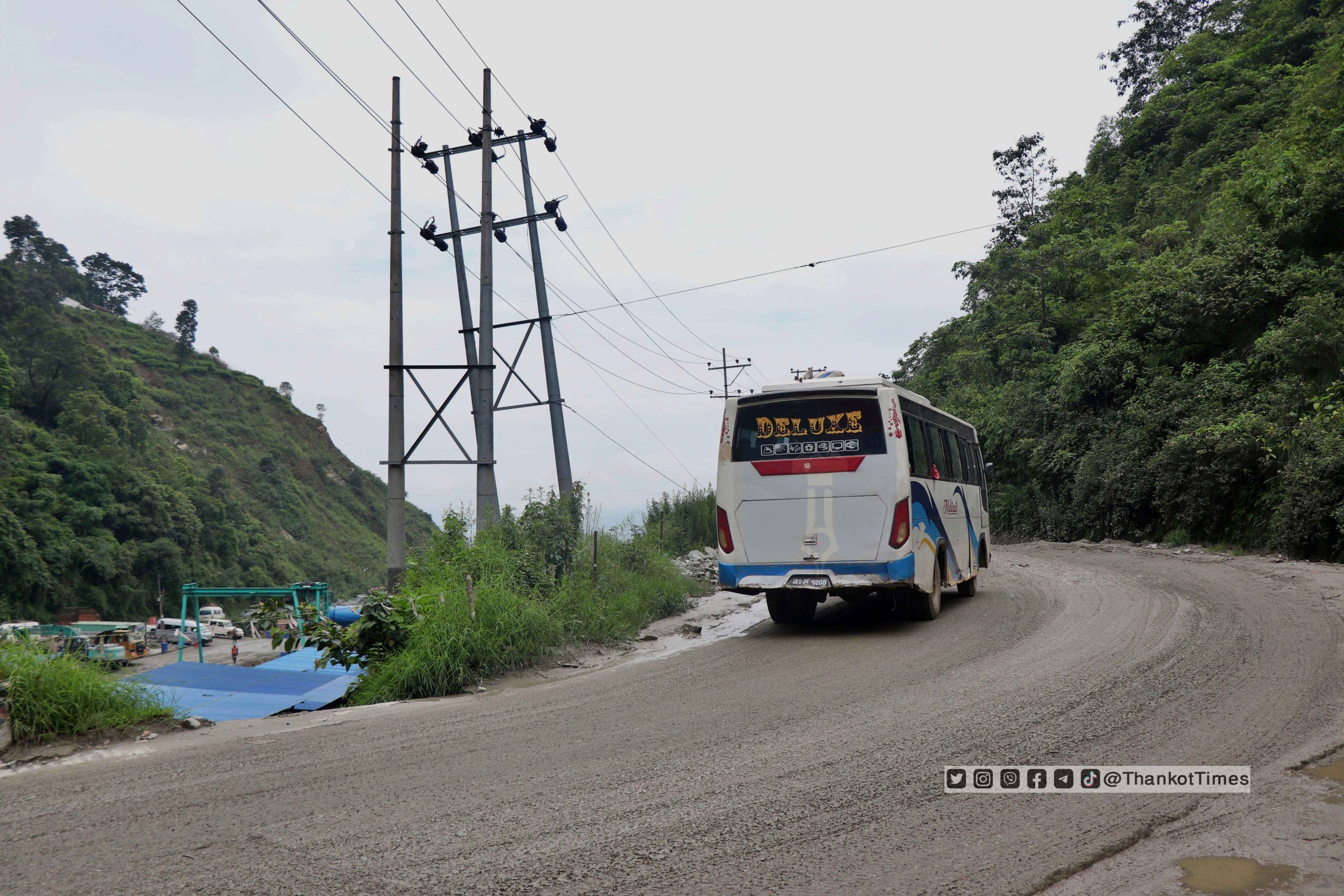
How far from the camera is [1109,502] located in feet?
83.5

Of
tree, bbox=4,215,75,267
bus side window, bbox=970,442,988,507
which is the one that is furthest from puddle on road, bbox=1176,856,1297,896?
tree, bbox=4,215,75,267

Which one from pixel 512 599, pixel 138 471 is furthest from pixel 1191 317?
pixel 138 471

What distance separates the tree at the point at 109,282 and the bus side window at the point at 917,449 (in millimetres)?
141789

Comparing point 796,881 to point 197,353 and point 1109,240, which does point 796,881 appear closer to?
point 1109,240

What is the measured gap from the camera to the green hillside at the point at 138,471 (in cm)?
6475

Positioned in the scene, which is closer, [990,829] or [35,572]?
[990,829]

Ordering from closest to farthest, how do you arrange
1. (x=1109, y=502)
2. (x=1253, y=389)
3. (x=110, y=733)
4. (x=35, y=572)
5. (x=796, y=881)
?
(x=796, y=881) → (x=110, y=733) → (x=1253, y=389) → (x=1109, y=502) → (x=35, y=572)

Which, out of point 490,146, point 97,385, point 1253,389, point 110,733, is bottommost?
point 110,733

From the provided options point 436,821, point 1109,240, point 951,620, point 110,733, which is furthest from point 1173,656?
point 1109,240

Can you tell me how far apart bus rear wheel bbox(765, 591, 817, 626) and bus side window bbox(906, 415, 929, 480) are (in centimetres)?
238

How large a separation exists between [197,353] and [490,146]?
12428 centimetres

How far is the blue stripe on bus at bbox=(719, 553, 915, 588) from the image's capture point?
10.5 meters

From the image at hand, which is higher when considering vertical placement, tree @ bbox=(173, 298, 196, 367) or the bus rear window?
tree @ bbox=(173, 298, 196, 367)

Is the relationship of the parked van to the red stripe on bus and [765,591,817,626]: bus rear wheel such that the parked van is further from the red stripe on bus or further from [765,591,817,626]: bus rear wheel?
the red stripe on bus
